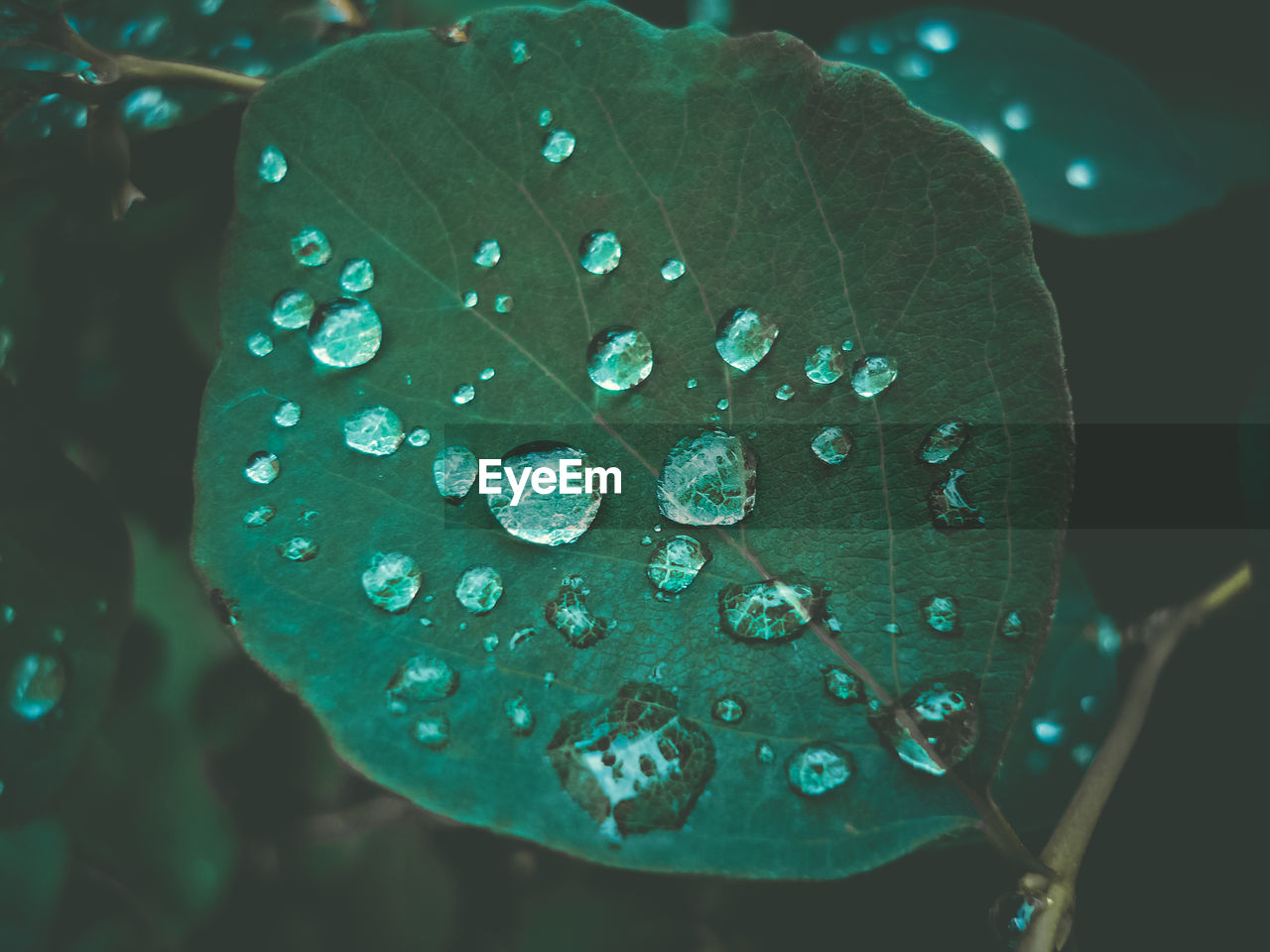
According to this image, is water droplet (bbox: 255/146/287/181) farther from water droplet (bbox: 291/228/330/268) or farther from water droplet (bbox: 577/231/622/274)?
water droplet (bbox: 577/231/622/274)

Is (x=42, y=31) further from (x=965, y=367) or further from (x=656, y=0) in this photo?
(x=965, y=367)

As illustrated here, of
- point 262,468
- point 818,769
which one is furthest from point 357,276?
point 818,769

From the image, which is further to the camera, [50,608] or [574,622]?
[50,608]

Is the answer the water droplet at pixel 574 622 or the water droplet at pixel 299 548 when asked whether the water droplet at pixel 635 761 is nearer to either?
the water droplet at pixel 574 622

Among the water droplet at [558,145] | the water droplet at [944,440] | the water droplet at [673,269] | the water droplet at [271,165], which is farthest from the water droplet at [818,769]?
the water droplet at [271,165]

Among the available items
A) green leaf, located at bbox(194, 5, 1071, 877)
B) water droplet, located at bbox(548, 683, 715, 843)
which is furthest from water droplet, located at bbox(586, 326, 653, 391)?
water droplet, located at bbox(548, 683, 715, 843)

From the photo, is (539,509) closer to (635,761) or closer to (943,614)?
(635,761)
